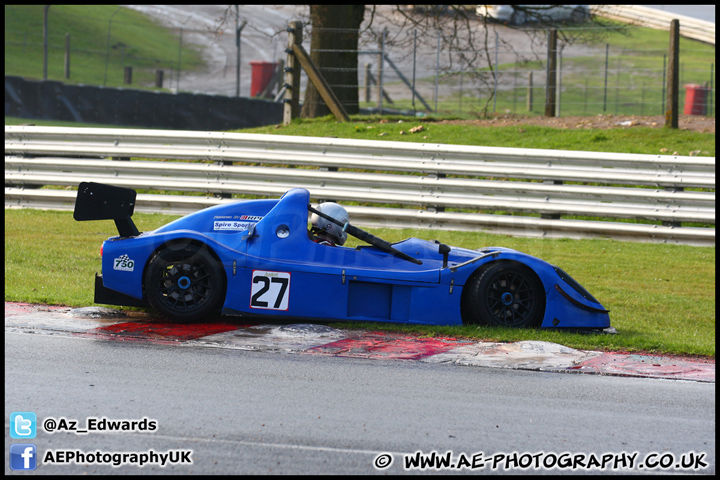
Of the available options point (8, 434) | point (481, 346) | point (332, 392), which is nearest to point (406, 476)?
point (332, 392)

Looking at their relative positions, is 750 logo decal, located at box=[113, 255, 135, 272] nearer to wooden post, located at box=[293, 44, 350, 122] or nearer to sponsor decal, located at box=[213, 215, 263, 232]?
sponsor decal, located at box=[213, 215, 263, 232]

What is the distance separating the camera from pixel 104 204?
681 cm

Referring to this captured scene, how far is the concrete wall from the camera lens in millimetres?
22469

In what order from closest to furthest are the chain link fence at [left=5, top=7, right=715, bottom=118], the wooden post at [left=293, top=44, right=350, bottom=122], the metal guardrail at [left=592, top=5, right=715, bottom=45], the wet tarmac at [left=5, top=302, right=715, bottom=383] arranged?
the wet tarmac at [left=5, top=302, right=715, bottom=383]
the wooden post at [left=293, top=44, right=350, bottom=122]
the chain link fence at [left=5, top=7, right=715, bottom=118]
the metal guardrail at [left=592, top=5, right=715, bottom=45]

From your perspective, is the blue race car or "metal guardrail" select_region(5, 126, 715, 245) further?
"metal guardrail" select_region(5, 126, 715, 245)

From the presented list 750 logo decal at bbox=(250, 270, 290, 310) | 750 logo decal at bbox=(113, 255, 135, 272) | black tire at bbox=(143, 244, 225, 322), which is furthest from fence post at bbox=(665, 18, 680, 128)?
750 logo decal at bbox=(113, 255, 135, 272)

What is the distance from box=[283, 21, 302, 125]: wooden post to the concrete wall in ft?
26.4

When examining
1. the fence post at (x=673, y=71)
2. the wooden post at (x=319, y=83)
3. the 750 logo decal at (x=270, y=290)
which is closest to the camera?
the 750 logo decal at (x=270, y=290)

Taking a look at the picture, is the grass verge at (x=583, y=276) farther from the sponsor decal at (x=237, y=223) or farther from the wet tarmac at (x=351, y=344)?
the sponsor decal at (x=237, y=223)

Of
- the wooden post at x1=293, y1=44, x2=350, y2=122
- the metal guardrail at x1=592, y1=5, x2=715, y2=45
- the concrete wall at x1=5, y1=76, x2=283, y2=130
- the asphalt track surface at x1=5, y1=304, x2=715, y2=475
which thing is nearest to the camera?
the asphalt track surface at x1=5, y1=304, x2=715, y2=475

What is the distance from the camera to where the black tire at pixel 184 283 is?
262 inches

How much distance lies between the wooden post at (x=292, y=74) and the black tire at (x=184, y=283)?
324 inches

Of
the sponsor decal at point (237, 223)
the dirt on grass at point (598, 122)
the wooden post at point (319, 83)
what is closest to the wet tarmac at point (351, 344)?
the sponsor decal at point (237, 223)

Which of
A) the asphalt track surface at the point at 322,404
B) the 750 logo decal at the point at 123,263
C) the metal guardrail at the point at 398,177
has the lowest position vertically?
the asphalt track surface at the point at 322,404
